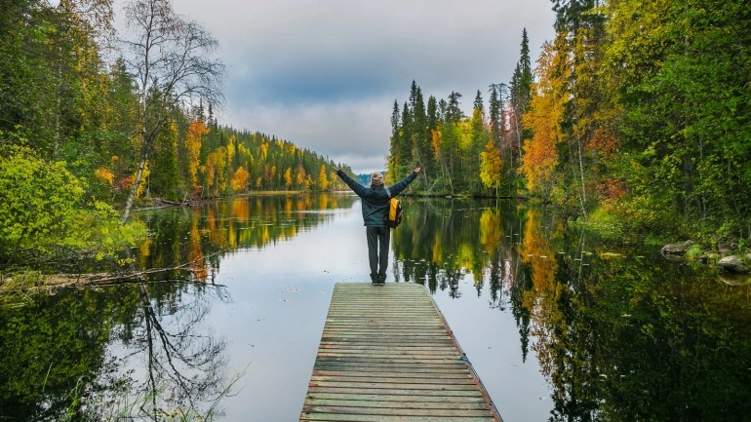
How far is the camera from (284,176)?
144m

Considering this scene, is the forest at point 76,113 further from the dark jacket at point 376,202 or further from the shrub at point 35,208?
the dark jacket at point 376,202

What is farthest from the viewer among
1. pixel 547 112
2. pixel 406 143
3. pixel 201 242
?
pixel 406 143

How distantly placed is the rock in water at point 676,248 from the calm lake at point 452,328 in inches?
19.3

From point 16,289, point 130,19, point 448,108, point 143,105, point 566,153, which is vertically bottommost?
point 16,289

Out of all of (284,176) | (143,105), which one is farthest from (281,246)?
(284,176)

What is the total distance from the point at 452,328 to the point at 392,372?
4774 millimetres

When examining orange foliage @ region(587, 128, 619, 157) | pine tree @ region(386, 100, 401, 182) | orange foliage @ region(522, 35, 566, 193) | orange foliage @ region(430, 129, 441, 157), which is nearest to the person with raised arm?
orange foliage @ region(587, 128, 619, 157)

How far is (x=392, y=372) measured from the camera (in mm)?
5461

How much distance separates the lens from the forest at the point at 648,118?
1034 centimetres

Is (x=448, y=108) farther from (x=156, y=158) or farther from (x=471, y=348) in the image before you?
(x=471, y=348)

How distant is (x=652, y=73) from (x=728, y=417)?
523 inches

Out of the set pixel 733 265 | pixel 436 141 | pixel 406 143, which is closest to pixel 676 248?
pixel 733 265

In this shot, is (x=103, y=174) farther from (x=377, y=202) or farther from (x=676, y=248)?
(x=676, y=248)

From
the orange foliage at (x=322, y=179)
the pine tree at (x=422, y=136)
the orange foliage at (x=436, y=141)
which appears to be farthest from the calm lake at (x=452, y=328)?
the orange foliage at (x=322, y=179)
